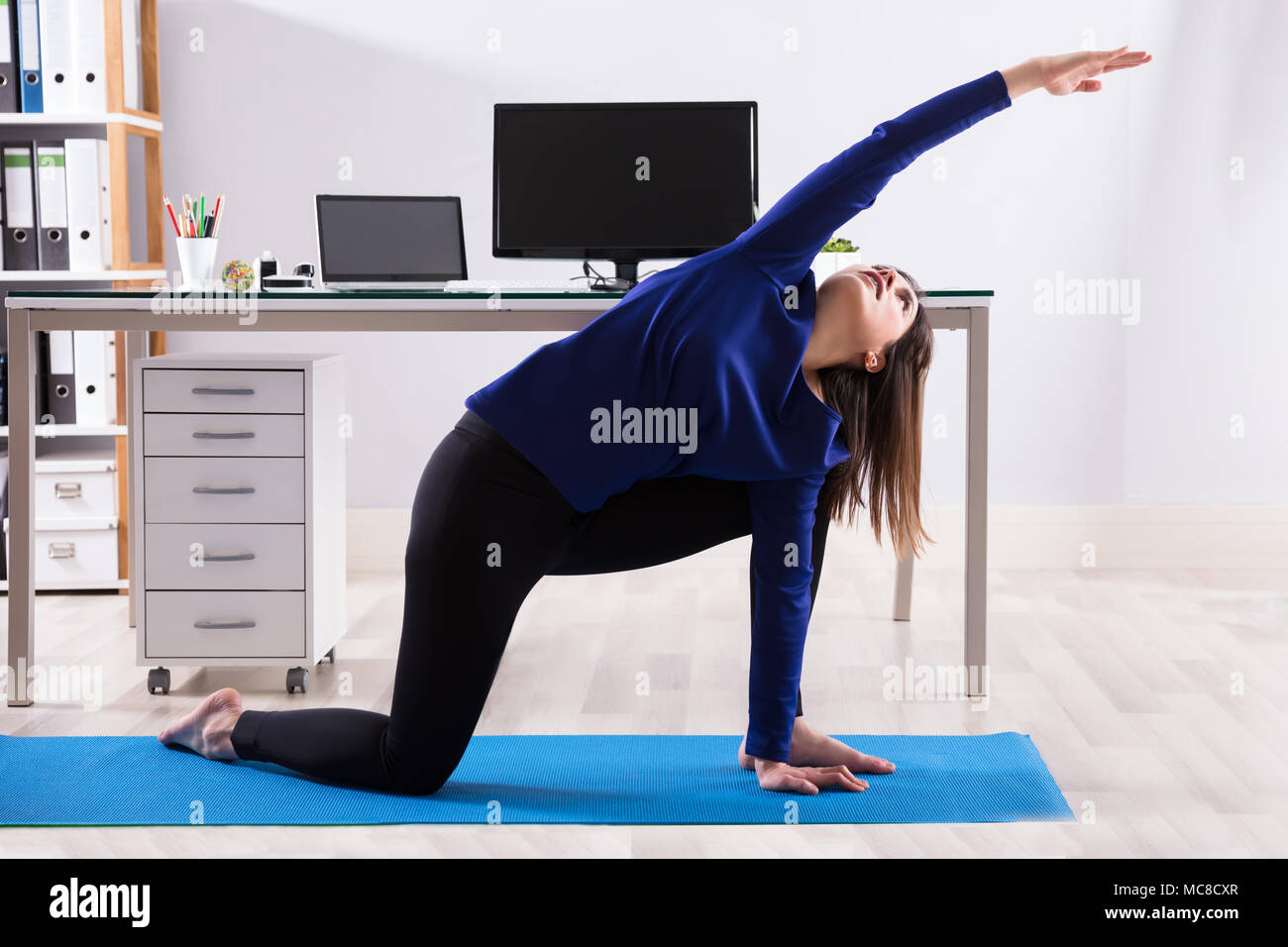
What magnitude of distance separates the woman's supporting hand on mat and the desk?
50 centimetres

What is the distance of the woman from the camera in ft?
5.45

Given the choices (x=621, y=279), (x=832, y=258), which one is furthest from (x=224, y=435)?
(x=832, y=258)

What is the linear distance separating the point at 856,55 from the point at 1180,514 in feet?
4.80

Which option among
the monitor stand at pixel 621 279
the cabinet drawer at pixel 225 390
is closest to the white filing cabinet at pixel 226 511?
the cabinet drawer at pixel 225 390

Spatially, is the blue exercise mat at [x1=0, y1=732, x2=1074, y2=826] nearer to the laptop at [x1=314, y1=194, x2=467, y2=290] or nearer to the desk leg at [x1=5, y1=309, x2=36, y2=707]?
the desk leg at [x1=5, y1=309, x2=36, y2=707]

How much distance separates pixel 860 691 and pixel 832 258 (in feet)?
2.64

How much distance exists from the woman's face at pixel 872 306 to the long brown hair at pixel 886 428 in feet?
0.07

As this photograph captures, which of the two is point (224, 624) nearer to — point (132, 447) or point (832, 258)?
point (132, 447)

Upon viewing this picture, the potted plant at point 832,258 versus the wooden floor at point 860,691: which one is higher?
the potted plant at point 832,258

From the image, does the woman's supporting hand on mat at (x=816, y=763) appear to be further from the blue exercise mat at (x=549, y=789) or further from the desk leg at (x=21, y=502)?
the desk leg at (x=21, y=502)

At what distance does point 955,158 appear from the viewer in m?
3.47

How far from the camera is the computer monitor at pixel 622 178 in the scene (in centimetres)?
268

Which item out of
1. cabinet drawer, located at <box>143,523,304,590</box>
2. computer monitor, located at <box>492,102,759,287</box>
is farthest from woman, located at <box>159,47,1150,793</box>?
computer monitor, located at <box>492,102,759,287</box>
